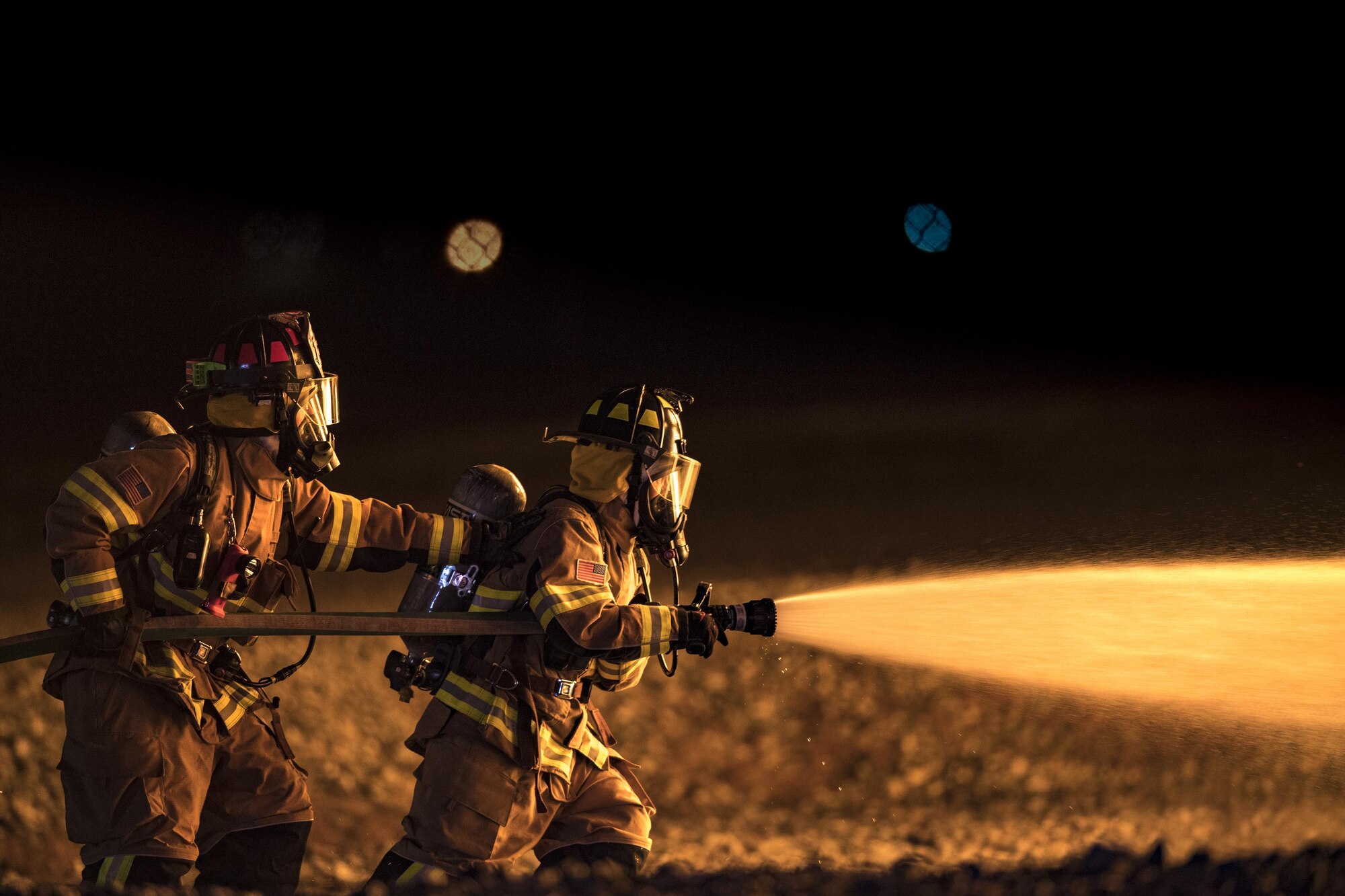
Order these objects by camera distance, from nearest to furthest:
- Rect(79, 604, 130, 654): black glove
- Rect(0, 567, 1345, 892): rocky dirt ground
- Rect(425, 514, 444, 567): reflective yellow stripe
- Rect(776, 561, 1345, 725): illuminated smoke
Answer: Rect(79, 604, 130, 654): black glove
Rect(425, 514, 444, 567): reflective yellow stripe
Rect(776, 561, 1345, 725): illuminated smoke
Rect(0, 567, 1345, 892): rocky dirt ground

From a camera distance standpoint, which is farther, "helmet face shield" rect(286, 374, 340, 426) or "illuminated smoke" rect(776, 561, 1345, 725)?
"illuminated smoke" rect(776, 561, 1345, 725)

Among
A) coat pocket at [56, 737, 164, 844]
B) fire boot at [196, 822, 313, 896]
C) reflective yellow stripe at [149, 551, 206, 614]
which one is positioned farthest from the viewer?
fire boot at [196, 822, 313, 896]

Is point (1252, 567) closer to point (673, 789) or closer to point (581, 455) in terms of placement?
point (673, 789)

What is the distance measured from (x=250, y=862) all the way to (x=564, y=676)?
1354 mm

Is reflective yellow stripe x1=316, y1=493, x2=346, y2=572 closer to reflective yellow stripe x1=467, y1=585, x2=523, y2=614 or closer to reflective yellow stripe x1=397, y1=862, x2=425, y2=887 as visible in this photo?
reflective yellow stripe x1=467, y1=585, x2=523, y2=614

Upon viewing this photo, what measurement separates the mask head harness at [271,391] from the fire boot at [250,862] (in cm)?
131

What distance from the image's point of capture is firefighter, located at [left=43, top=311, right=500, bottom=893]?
192 inches

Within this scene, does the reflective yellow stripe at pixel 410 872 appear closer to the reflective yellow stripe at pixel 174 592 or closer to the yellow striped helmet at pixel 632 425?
the reflective yellow stripe at pixel 174 592

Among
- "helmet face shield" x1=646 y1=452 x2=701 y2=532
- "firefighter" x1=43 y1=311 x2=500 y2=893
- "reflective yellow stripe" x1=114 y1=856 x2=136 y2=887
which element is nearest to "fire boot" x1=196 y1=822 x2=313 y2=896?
"firefighter" x1=43 y1=311 x2=500 y2=893

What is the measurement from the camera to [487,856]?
15.6ft

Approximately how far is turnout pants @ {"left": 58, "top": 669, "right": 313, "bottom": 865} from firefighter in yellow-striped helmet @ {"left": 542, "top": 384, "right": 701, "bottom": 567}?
162 centimetres

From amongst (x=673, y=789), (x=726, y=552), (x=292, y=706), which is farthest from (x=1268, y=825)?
(x=292, y=706)

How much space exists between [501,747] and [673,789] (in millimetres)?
3748

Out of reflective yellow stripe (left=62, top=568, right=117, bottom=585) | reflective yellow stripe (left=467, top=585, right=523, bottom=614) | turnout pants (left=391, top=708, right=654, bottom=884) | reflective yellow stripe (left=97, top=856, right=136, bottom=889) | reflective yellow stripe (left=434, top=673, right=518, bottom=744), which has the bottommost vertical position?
reflective yellow stripe (left=97, top=856, right=136, bottom=889)
